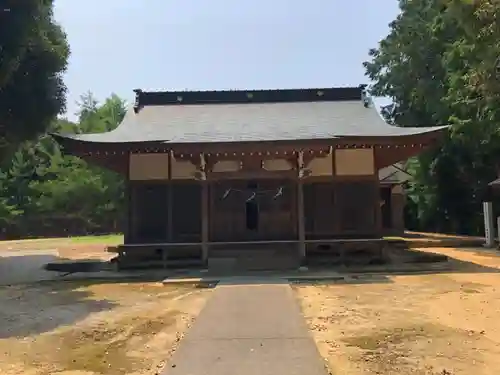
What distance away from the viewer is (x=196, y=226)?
44.1 feet

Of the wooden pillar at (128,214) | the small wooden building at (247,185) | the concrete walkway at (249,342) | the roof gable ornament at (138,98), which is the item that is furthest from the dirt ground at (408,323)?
the roof gable ornament at (138,98)

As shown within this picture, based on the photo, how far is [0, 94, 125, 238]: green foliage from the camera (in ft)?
105

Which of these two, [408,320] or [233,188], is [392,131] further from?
[408,320]

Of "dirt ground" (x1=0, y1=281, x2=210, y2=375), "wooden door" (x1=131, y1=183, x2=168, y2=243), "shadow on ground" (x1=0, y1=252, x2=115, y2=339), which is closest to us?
"dirt ground" (x1=0, y1=281, x2=210, y2=375)

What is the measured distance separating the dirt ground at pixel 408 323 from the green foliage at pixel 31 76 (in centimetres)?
893

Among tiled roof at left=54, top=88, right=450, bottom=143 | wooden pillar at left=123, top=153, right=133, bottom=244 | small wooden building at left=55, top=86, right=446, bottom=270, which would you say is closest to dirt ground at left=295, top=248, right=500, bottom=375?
small wooden building at left=55, top=86, right=446, bottom=270

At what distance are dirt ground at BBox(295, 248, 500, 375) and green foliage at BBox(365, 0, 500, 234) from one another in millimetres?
9408

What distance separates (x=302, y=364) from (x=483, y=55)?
12717 millimetres

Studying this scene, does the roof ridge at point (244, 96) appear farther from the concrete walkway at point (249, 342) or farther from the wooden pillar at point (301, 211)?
the concrete walkway at point (249, 342)

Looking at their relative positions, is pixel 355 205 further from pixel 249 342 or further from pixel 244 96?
pixel 249 342

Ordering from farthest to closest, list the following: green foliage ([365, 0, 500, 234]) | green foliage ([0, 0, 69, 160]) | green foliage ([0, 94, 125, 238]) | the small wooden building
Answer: green foliage ([0, 94, 125, 238]), green foliage ([365, 0, 500, 234]), the small wooden building, green foliage ([0, 0, 69, 160])

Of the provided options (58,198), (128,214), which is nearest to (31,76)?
(128,214)

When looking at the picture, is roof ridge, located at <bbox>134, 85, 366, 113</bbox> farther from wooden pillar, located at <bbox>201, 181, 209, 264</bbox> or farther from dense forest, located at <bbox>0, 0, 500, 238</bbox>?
wooden pillar, located at <bbox>201, 181, 209, 264</bbox>

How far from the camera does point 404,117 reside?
2755cm
